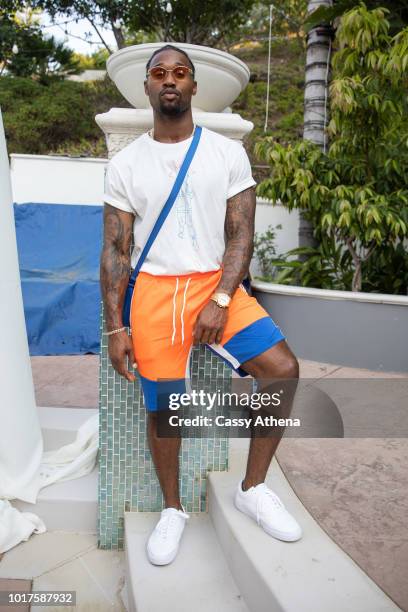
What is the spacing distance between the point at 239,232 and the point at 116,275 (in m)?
0.47

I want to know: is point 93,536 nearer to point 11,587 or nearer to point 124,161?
point 11,587

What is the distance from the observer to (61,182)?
812 cm

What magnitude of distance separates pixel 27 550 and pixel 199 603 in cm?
85

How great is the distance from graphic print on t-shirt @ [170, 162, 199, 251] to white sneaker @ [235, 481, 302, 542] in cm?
94

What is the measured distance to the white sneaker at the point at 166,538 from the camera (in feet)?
6.08

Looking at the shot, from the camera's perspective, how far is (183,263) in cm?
178

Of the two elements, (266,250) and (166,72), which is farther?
(266,250)

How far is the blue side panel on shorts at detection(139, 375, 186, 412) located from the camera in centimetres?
180

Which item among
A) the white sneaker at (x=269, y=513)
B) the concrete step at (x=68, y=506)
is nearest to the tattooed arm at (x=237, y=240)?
the white sneaker at (x=269, y=513)

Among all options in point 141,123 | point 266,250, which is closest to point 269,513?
point 141,123

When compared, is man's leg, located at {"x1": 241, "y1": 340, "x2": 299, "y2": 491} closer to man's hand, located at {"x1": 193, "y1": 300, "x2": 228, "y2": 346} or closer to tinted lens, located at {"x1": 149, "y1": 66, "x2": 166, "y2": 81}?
man's hand, located at {"x1": 193, "y1": 300, "x2": 228, "y2": 346}

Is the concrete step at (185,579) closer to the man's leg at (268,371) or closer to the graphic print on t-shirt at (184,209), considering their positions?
the man's leg at (268,371)

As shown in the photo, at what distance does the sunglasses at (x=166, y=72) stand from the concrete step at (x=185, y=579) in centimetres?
170

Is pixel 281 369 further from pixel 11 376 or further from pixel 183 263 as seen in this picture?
pixel 11 376
